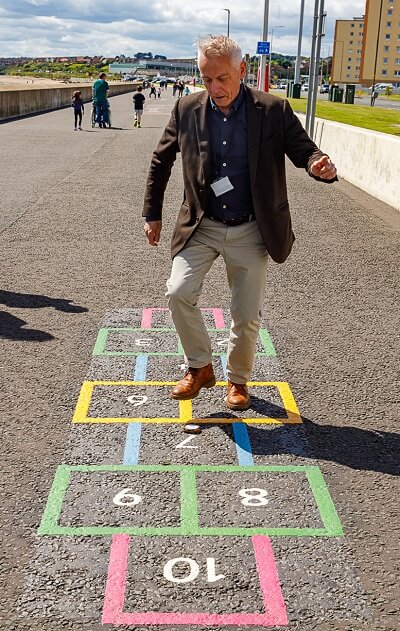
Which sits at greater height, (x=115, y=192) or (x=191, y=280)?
(x=191, y=280)

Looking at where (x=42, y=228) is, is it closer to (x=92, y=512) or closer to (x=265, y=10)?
(x=92, y=512)

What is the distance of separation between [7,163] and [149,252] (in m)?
10.6

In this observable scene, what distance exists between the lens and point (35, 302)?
7.35 meters

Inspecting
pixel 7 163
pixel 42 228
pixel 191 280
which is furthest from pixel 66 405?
pixel 7 163

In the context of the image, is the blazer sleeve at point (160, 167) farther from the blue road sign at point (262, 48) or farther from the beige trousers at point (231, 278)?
the blue road sign at point (262, 48)

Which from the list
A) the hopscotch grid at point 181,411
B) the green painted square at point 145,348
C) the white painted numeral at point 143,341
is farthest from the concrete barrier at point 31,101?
the hopscotch grid at point 181,411

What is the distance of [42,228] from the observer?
1098cm

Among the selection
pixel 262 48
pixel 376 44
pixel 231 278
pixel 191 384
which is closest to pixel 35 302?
pixel 191 384

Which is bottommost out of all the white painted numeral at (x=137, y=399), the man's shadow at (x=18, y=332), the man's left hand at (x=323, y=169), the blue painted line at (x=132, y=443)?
the man's shadow at (x=18, y=332)

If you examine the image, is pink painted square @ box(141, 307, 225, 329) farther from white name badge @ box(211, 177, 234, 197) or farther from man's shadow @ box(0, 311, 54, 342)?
white name badge @ box(211, 177, 234, 197)

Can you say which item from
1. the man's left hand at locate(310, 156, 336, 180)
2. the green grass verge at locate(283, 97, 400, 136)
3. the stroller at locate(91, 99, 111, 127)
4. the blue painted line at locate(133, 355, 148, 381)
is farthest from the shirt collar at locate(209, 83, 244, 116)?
the stroller at locate(91, 99, 111, 127)

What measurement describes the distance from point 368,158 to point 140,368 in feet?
36.0

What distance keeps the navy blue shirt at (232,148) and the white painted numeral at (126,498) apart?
1.72 meters

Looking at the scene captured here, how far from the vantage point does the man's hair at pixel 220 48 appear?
14.2 ft
